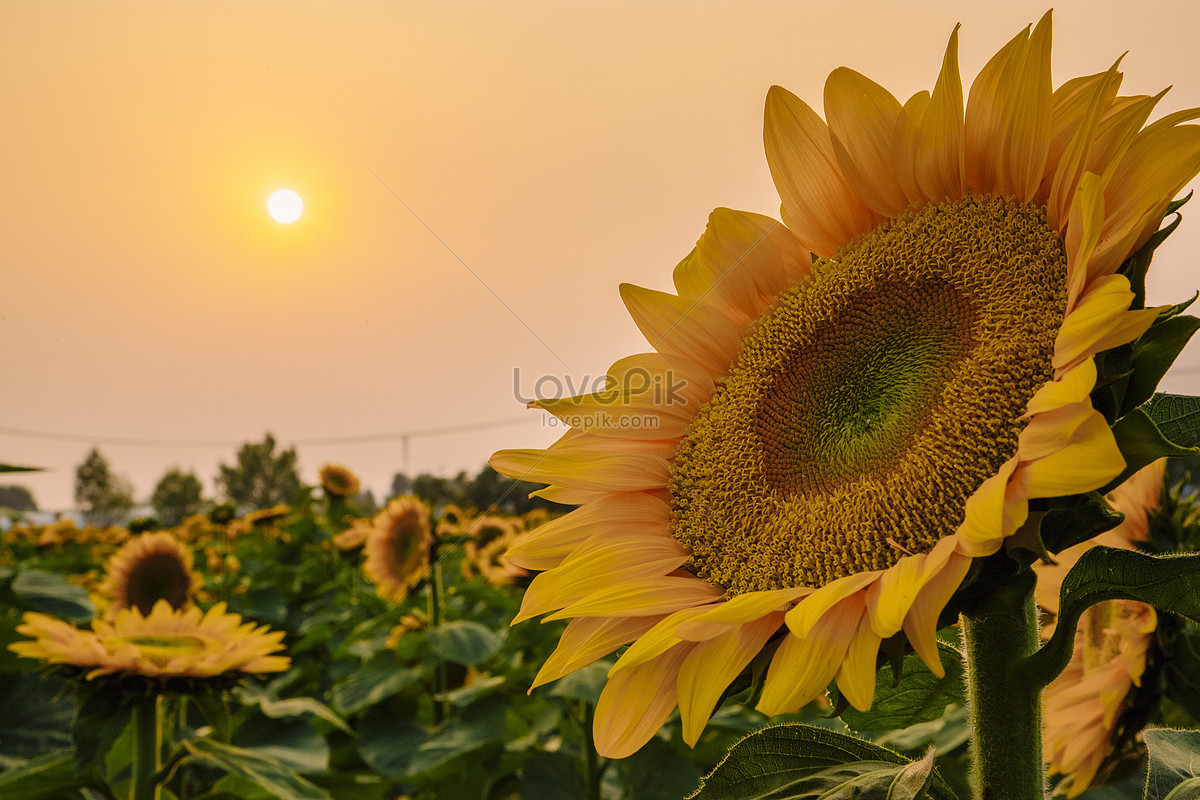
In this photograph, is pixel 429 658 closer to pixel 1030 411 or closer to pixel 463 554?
pixel 463 554

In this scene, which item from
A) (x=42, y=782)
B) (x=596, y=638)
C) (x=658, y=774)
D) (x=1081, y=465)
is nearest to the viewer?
(x=1081, y=465)

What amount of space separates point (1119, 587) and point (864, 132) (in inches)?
18.5

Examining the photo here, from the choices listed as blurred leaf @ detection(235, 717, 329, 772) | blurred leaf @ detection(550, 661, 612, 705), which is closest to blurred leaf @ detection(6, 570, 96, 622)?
blurred leaf @ detection(235, 717, 329, 772)

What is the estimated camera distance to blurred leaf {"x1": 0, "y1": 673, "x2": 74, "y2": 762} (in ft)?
7.82

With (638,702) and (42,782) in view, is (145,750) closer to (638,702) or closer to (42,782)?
(42,782)

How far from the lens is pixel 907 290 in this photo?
2.64 ft

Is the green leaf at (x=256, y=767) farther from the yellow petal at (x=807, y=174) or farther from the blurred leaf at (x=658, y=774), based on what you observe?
the yellow petal at (x=807, y=174)

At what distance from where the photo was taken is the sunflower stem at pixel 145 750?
5.80 ft

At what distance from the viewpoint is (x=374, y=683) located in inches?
117

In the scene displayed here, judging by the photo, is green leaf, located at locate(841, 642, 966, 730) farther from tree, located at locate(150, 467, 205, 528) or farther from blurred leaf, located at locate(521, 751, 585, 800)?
tree, located at locate(150, 467, 205, 528)

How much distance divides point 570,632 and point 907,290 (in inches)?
19.5

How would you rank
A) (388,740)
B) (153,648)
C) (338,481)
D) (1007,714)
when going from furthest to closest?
1. (338,481)
2. (388,740)
3. (153,648)
4. (1007,714)

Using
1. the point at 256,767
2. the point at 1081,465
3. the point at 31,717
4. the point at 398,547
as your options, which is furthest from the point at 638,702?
the point at 398,547

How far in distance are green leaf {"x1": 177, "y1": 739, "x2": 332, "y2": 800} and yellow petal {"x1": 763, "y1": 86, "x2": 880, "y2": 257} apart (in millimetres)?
1590
